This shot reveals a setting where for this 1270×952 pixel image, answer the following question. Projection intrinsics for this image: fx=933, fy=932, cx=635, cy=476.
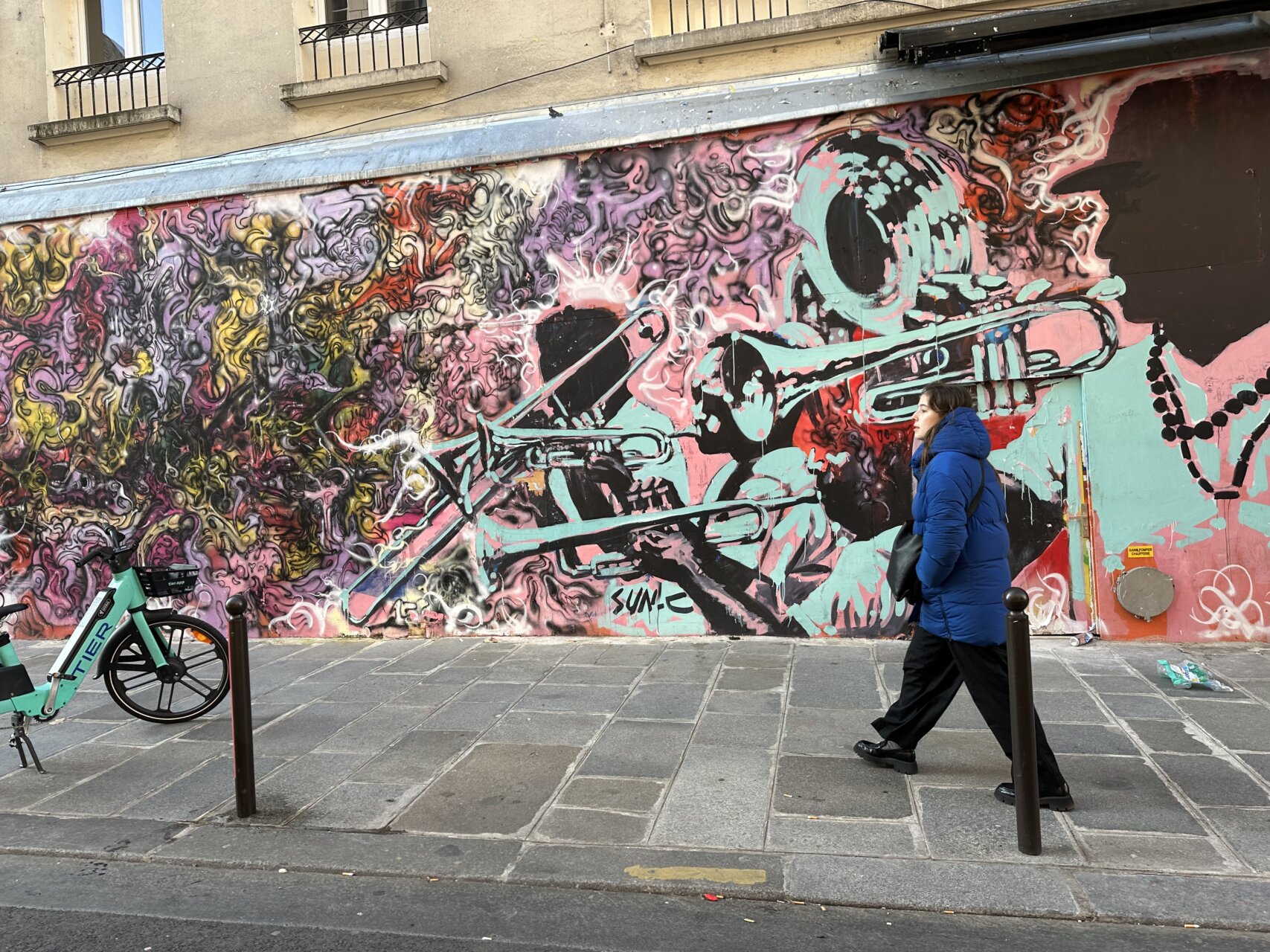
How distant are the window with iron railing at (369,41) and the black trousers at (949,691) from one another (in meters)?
6.89

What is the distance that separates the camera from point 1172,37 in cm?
670

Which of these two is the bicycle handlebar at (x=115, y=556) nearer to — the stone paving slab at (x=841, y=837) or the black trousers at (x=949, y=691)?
the stone paving slab at (x=841, y=837)

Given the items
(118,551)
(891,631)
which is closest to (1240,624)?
(891,631)

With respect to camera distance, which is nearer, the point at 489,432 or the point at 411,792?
the point at 411,792

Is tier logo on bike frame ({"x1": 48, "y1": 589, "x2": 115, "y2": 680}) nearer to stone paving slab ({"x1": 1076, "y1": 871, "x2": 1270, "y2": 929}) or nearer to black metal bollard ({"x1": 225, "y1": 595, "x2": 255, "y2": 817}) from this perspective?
black metal bollard ({"x1": 225, "y1": 595, "x2": 255, "y2": 817})

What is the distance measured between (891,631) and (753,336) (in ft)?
8.42

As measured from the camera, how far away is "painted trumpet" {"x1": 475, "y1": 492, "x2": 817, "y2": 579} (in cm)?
749

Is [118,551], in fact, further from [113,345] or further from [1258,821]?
[1258,821]

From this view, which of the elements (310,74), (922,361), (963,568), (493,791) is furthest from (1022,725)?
(310,74)

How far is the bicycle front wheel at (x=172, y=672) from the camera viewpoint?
5.72 metres

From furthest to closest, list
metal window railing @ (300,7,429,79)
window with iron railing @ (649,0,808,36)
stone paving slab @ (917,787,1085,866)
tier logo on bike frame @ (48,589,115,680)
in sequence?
metal window railing @ (300,7,429,79) → window with iron railing @ (649,0,808,36) → tier logo on bike frame @ (48,589,115,680) → stone paving slab @ (917,787,1085,866)

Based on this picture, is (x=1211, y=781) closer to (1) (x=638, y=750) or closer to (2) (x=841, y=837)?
(2) (x=841, y=837)

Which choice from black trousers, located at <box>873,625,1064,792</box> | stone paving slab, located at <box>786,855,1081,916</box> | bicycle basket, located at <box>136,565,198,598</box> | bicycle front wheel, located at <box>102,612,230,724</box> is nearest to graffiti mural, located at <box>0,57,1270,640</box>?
bicycle front wheel, located at <box>102,612,230,724</box>

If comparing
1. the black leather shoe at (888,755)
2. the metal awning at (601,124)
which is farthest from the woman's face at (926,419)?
the metal awning at (601,124)
